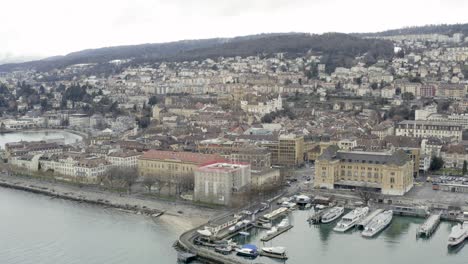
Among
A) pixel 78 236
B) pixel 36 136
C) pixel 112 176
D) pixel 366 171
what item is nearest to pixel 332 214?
pixel 366 171

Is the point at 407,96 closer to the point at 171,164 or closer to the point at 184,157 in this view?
the point at 184,157

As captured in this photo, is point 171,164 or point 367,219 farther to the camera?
point 171,164

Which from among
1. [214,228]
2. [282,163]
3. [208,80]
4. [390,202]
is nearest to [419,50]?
[208,80]

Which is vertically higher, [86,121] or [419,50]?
[419,50]

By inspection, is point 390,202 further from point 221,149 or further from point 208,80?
point 208,80

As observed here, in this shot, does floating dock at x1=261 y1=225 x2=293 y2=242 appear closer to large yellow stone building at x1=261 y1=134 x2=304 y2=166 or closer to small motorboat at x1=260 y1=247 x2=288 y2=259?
small motorboat at x1=260 y1=247 x2=288 y2=259

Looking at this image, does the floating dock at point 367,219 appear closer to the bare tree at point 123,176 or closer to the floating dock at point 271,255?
the floating dock at point 271,255
